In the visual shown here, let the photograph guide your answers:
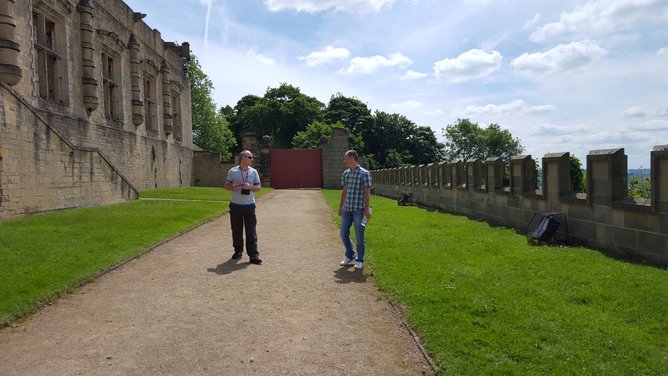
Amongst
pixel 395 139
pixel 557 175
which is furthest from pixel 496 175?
pixel 395 139

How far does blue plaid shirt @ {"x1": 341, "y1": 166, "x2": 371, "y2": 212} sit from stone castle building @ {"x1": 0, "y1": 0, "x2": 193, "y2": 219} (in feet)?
27.0

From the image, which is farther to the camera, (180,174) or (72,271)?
(180,174)

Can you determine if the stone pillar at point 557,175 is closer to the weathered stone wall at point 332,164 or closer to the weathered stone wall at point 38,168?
the weathered stone wall at point 38,168

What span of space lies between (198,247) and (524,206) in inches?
261

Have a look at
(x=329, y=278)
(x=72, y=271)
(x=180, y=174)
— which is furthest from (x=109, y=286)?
(x=180, y=174)

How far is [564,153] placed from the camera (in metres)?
8.73

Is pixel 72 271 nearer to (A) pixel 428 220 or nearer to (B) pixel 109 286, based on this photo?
(B) pixel 109 286

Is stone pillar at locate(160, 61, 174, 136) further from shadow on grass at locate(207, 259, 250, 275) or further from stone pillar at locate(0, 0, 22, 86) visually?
shadow on grass at locate(207, 259, 250, 275)

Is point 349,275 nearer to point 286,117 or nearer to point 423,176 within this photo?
point 423,176

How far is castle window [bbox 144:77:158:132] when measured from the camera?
95.0 ft

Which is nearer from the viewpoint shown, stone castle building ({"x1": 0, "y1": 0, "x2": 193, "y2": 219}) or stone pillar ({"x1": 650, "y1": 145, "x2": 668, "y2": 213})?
stone pillar ({"x1": 650, "y1": 145, "x2": 668, "y2": 213})

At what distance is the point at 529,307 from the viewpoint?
15.1 ft

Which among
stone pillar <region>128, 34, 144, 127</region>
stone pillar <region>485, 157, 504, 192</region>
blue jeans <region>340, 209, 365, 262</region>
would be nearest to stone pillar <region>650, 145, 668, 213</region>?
blue jeans <region>340, 209, 365, 262</region>

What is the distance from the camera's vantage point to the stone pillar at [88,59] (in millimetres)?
19141
